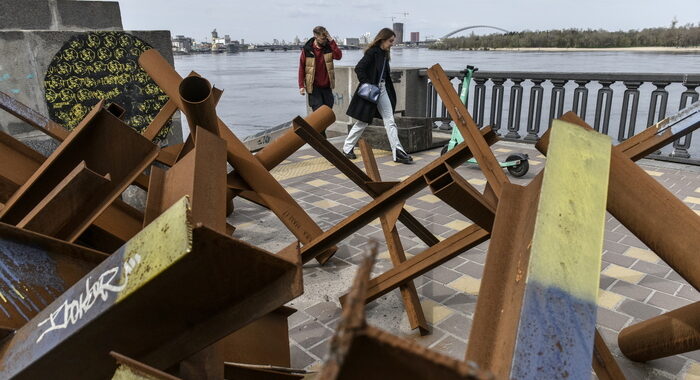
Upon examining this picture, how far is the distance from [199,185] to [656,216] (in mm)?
1215

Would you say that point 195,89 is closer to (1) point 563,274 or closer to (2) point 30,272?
(2) point 30,272

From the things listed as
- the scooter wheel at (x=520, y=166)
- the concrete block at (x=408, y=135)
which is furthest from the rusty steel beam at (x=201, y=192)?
the concrete block at (x=408, y=135)

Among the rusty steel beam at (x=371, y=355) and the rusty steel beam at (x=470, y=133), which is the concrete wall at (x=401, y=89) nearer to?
the rusty steel beam at (x=470, y=133)

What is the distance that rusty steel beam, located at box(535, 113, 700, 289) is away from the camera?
3.74 feet

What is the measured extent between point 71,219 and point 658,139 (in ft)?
6.30

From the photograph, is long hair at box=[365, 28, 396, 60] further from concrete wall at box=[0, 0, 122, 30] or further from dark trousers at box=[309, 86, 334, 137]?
concrete wall at box=[0, 0, 122, 30]

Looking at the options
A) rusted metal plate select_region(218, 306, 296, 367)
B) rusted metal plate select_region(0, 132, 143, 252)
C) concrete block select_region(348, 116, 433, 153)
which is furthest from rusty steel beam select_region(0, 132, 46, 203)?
concrete block select_region(348, 116, 433, 153)

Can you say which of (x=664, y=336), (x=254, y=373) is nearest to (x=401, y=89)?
(x=664, y=336)

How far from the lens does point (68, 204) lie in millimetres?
1491

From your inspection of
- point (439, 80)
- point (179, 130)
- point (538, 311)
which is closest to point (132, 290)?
point (538, 311)

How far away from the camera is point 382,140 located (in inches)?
298

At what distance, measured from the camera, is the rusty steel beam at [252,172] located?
9.23 feet

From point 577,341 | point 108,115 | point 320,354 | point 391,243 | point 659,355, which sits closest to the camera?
point 577,341

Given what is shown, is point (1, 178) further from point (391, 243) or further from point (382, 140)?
point (382, 140)
